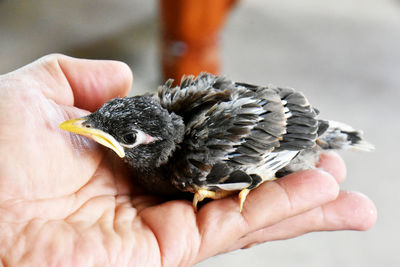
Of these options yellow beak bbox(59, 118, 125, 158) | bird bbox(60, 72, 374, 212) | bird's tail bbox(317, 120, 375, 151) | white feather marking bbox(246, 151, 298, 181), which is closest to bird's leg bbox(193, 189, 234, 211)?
bird bbox(60, 72, 374, 212)

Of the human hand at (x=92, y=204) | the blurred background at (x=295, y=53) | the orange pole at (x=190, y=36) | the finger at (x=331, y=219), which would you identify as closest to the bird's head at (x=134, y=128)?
the human hand at (x=92, y=204)

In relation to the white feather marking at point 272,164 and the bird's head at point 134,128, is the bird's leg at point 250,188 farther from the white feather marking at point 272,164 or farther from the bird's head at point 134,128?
the bird's head at point 134,128

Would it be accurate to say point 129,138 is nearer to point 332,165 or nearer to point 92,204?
point 92,204

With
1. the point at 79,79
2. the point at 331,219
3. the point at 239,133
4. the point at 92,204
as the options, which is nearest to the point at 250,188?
the point at 239,133

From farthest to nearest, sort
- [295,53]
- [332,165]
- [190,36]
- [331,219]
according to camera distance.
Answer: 1. [295,53]
2. [190,36]
3. [332,165]
4. [331,219]

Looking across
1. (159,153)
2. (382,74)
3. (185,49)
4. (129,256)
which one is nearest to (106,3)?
(185,49)

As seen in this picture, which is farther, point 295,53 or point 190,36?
point 295,53

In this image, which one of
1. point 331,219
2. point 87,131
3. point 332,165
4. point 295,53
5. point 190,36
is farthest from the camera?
point 295,53
